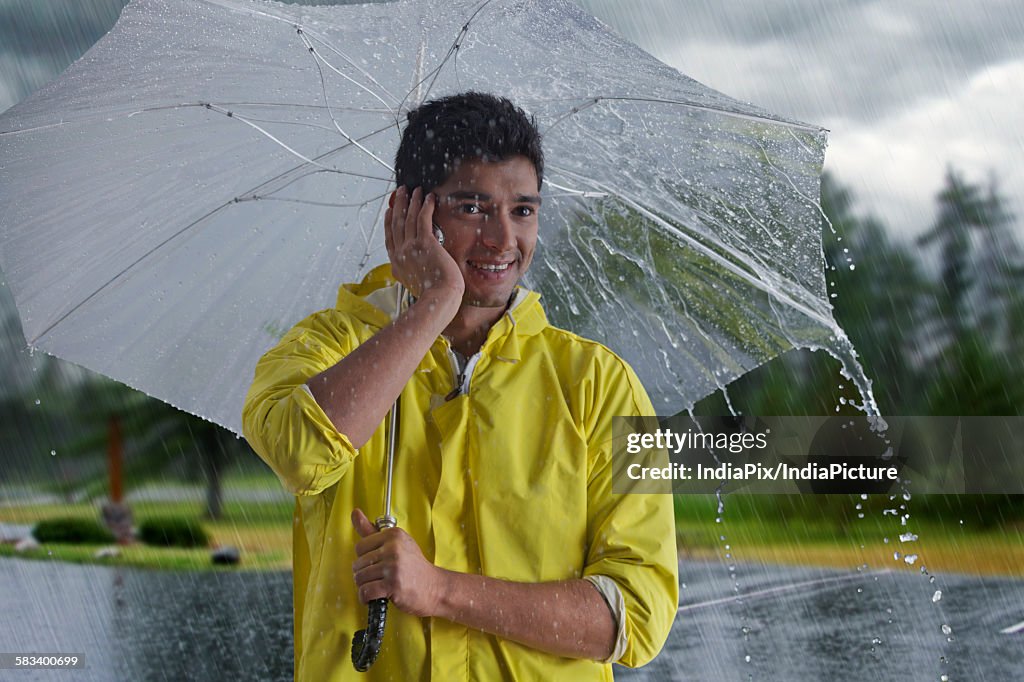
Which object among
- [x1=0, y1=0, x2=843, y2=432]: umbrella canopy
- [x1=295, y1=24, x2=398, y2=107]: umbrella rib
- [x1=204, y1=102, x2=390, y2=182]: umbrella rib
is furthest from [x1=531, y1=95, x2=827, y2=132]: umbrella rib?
[x1=204, y1=102, x2=390, y2=182]: umbrella rib

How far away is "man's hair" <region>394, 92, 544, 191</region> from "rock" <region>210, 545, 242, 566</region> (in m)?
12.5

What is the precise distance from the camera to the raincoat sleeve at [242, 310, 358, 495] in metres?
1.16

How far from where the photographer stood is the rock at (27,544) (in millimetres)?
12711

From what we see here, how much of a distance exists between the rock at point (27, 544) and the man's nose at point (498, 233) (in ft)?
42.3

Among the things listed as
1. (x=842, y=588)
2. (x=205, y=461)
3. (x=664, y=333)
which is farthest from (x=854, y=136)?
(x=664, y=333)

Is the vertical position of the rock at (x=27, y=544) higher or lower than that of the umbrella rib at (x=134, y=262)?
higher

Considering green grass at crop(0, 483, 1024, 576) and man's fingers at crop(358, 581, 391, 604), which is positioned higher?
green grass at crop(0, 483, 1024, 576)

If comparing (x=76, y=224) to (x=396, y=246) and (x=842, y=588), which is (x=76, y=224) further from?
(x=842, y=588)

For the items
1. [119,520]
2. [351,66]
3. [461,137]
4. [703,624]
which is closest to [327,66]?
[351,66]

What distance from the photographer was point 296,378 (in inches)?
48.8

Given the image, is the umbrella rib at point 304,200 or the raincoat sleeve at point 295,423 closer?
the raincoat sleeve at point 295,423

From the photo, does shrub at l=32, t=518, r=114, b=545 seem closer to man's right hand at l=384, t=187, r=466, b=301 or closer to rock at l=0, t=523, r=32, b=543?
rock at l=0, t=523, r=32, b=543

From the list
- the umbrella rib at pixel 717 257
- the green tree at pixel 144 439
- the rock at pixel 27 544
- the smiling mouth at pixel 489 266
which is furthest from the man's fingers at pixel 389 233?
the rock at pixel 27 544

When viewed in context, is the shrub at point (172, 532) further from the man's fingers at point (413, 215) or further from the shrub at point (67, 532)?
the man's fingers at point (413, 215)
